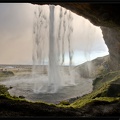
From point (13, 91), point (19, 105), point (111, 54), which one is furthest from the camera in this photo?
point (111, 54)

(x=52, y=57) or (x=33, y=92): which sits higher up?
(x=52, y=57)

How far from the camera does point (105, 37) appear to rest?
1941cm

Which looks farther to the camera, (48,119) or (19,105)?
(19,105)

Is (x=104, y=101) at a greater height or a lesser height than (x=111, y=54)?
lesser

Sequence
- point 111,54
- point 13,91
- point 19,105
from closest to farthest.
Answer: point 19,105, point 13,91, point 111,54

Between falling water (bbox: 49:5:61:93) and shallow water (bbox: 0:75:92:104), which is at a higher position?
falling water (bbox: 49:5:61:93)

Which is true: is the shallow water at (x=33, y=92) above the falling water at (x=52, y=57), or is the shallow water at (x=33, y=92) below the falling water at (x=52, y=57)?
below

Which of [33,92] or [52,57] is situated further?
[52,57]

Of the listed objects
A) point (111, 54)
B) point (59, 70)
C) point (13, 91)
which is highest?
point (111, 54)

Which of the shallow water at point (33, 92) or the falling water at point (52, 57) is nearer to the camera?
the shallow water at point (33, 92)

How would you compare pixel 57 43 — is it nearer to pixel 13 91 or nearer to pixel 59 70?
pixel 59 70

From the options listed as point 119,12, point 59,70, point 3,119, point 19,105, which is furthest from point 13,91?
point 59,70

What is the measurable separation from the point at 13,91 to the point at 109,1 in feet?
17.5

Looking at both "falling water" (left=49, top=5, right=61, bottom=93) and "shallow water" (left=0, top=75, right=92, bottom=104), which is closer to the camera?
"shallow water" (left=0, top=75, right=92, bottom=104)
